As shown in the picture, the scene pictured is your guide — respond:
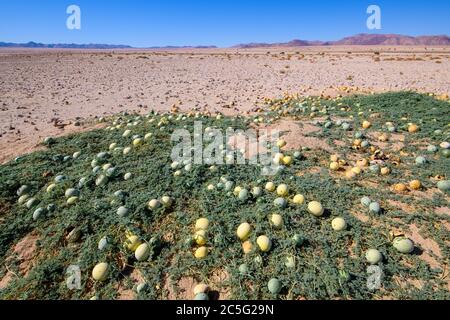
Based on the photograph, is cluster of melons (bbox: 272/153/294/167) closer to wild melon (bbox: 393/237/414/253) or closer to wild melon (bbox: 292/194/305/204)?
wild melon (bbox: 292/194/305/204)

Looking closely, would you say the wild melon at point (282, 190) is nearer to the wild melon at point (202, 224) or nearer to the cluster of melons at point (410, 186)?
the wild melon at point (202, 224)

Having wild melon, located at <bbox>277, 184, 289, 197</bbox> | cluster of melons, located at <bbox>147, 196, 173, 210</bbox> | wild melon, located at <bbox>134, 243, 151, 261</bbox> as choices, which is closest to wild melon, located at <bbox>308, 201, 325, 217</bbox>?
wild melon, located at <bbox>277, 184, 289, 197</bbox>

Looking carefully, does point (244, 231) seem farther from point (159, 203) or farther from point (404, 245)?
point (404, 245)

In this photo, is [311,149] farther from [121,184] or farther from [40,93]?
[40,93]

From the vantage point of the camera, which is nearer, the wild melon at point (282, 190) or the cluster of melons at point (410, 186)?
the wild melon at point (282, 190)

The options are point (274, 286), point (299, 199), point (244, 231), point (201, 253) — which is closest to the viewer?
point (274, 286)

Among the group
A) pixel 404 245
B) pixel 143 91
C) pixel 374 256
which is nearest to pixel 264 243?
pixel 374 256

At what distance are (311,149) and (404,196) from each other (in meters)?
1.91

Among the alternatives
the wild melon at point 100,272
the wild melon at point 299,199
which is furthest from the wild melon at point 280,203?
the wild melon at point 100,272

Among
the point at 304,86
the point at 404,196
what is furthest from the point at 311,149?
the point at 304,86

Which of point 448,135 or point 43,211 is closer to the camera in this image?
point 43,211

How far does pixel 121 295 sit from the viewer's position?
3195mm
